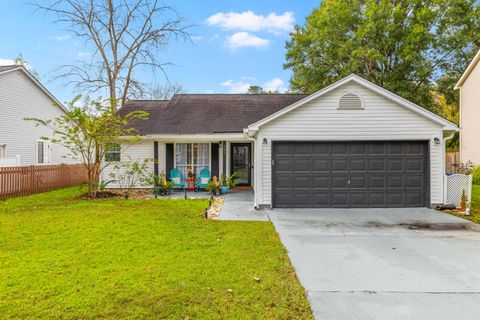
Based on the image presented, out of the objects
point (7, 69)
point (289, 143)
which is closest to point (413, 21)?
point (289, 143)

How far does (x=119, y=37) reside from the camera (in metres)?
21.7

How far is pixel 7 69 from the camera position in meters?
14.3

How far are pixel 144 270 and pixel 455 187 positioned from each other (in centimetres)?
988

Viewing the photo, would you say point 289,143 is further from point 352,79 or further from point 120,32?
point 120,32

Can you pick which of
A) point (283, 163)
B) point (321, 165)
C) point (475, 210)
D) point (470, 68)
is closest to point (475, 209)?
point (475, 210)

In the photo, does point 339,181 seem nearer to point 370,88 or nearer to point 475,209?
point 370,88

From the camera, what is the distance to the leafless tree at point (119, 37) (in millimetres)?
20812

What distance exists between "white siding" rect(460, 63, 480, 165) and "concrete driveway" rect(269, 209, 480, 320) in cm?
1269

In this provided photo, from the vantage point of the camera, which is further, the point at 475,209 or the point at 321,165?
the point at 321,165

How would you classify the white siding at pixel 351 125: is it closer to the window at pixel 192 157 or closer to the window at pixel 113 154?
the window at pixel 192 157

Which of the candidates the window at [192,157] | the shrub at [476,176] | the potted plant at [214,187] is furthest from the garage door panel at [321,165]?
the shrub at [476,176]

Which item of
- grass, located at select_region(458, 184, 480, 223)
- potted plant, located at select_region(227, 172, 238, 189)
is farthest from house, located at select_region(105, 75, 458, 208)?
potted plant, located at select_region(227, 172, 238, 189)

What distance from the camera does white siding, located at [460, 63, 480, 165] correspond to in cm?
1723

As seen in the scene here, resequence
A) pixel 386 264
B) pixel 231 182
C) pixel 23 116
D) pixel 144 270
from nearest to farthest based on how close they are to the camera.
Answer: pixel 144 270 → pixel 386 264 → pixel 231 182 → pixel 23 116
